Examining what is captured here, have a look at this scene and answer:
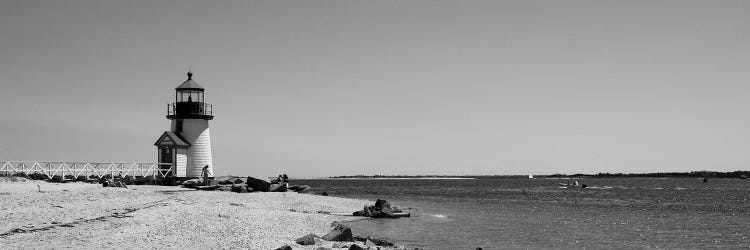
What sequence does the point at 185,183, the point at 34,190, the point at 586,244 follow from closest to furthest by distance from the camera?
the point at 586,244 < the point at 34,190 < the point at 185,183

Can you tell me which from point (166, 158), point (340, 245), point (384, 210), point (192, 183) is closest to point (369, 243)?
point (340, 245)

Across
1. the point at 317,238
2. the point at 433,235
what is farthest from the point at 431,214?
the point at 317,238

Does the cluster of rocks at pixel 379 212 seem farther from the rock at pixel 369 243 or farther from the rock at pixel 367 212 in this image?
the rock at pixel 369 243

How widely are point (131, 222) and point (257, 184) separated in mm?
25407

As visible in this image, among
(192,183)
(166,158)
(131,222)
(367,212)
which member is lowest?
(367,212)

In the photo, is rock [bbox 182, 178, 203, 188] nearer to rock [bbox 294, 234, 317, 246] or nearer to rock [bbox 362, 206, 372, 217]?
rock [bbox 362, 206, 372, 217]

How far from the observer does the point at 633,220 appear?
3928 centimetres

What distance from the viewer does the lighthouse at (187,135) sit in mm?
48344

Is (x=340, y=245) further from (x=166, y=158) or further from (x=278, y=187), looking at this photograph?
(x=166, y=158)

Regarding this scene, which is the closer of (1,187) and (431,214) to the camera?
(1,187)

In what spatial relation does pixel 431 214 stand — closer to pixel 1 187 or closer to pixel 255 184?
pixel 255 184

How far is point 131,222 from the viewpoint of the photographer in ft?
68.9

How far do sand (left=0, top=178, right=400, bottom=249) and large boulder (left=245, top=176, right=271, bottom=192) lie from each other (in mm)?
12708

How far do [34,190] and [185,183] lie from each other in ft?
50.5
